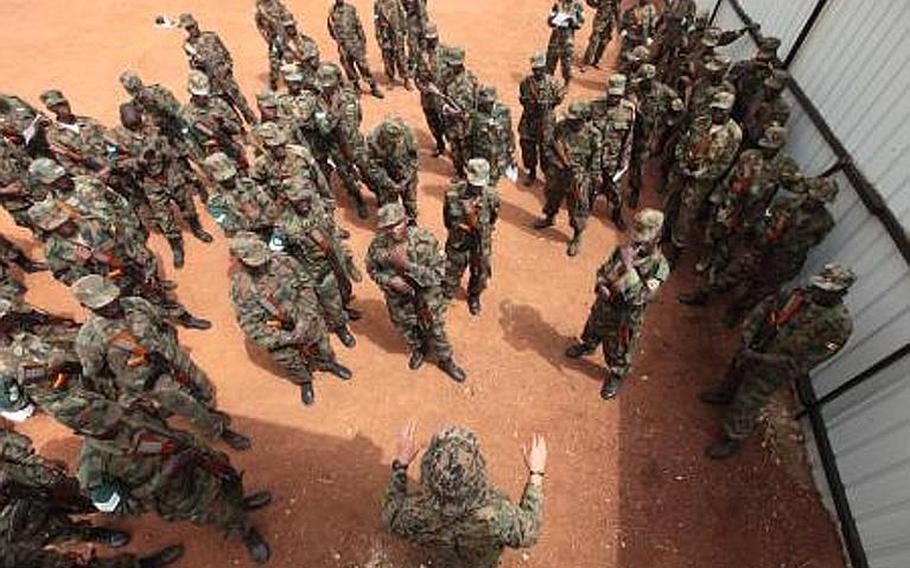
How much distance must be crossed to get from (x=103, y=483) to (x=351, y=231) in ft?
17.6

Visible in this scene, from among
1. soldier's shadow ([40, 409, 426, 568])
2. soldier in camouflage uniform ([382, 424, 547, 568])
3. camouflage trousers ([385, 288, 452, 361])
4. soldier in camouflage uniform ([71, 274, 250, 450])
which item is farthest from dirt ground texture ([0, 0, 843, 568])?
soldier in camouflage uniform ([382, 424, 547, 568])

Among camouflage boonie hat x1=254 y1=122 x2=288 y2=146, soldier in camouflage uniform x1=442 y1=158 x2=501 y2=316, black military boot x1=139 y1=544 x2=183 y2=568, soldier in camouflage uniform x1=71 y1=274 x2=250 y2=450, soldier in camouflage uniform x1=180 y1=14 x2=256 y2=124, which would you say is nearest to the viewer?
soldier in camouflage uniform x1=71 y1=274 x2=250 y2=450

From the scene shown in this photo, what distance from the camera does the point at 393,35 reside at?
38.0 ft

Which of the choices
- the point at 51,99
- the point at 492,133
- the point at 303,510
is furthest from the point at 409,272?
the point at 51,99

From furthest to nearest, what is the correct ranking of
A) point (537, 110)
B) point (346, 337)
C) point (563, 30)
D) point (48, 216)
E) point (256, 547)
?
point (563, 30) → point (537, 110) → point (346, 337) → point (48, 216) → point (256, 547)

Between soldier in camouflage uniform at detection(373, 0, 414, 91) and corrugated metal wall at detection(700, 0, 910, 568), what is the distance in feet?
24.9

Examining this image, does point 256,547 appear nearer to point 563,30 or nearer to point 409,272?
point 409,272

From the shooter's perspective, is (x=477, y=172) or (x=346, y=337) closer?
(x=477, y=172)

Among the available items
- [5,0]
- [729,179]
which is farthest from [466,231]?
[5,0]

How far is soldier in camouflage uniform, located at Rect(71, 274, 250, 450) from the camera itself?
4875mm

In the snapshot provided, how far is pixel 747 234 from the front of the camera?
22.0ft

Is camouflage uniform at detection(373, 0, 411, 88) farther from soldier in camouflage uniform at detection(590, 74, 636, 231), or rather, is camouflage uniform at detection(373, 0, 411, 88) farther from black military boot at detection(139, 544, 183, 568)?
black military boot at detection(139, 544, 183, 568)

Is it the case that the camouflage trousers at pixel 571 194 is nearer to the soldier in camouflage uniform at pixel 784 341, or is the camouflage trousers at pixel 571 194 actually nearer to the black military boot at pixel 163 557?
the soldier in camouflage uniform at pixel 784 341

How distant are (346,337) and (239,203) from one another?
6.82 ft
